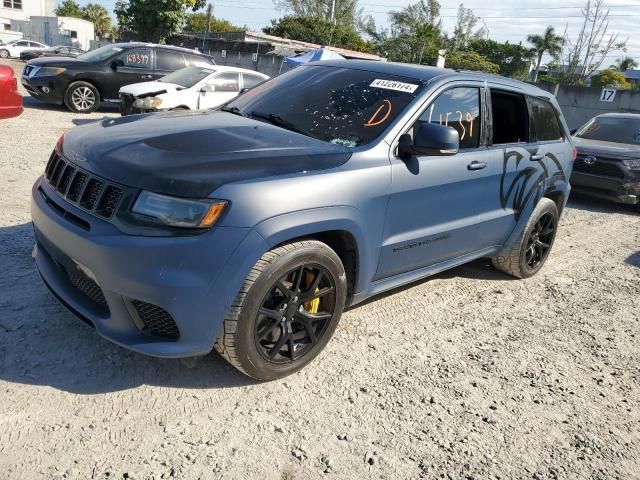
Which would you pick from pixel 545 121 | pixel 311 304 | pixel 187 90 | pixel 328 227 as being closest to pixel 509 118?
pixel 545 121

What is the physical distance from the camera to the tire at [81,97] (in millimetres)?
11566

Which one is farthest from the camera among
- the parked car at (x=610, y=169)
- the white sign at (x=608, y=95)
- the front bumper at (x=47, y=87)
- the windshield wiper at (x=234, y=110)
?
the white sign at (x=608, y=95)

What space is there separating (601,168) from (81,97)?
1023cm

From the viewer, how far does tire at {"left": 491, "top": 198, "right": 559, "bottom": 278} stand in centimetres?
484

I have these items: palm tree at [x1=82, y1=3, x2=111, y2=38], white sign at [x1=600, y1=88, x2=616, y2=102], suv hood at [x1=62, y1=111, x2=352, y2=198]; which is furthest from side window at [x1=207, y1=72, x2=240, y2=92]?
palm tree at [x1=82, y1=3, x2=111, y2=38]

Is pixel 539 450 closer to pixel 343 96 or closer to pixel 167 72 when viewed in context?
pixel 343 96

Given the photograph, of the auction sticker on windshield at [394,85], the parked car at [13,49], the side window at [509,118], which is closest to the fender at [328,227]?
the auction sticker on windshield at [394,85]

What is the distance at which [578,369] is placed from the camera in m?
3.64

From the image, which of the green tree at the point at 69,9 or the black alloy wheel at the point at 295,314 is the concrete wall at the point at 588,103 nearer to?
the black alloy wheel at the point at 295,314

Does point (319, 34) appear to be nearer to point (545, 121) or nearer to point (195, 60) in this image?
point (195, 60)

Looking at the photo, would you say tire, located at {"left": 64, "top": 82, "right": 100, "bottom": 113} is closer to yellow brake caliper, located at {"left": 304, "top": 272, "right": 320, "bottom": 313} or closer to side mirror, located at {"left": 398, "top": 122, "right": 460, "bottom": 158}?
side mirror, located at {"left": 398, "top": 122, "right": 460, "bottom": 158}

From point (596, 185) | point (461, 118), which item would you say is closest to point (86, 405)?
point (461, 118)

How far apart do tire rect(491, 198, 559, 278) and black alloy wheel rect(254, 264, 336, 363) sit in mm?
2376

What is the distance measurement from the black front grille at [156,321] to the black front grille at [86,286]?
0.23 meters
